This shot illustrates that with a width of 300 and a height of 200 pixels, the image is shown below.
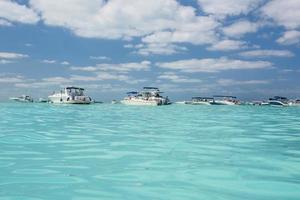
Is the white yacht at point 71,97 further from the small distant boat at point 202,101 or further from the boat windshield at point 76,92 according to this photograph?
the small distant boat at point 202,101

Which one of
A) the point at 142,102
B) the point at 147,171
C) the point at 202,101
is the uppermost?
the point at 202,101

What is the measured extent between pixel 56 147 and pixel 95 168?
150 inches

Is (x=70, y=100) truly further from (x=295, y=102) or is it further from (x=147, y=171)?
(x=147, y=171)

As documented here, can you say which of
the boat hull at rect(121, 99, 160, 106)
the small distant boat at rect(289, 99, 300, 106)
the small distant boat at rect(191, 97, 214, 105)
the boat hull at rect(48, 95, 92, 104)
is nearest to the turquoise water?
the boat hull at rect(121, 99, 160, 106)

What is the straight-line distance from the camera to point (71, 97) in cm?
8162

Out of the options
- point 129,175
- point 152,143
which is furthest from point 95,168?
point 152,143

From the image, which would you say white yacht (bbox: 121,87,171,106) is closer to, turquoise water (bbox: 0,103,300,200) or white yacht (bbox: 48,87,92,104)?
white yacht (bbox: 48,87,92,104)

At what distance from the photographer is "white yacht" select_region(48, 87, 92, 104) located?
266 feet

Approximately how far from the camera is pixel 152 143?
1291cm

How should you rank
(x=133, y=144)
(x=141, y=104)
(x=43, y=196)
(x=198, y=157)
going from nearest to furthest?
(x=43, y=196) < (x=198, y=157) < (x=133, y=144) < (x=141, y=104)

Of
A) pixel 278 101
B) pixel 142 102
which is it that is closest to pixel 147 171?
pixel 142 102

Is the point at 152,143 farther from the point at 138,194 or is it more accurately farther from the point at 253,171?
the point at 138,194

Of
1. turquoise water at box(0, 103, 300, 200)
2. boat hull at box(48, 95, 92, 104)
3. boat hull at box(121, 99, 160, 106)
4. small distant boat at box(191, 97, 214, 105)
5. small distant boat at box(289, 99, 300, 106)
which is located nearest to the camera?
turquoise water at box(0, 103, 300, 200)

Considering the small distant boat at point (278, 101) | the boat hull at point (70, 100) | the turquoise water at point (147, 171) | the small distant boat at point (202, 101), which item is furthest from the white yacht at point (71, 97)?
the turquoise water at point (147, 171)
